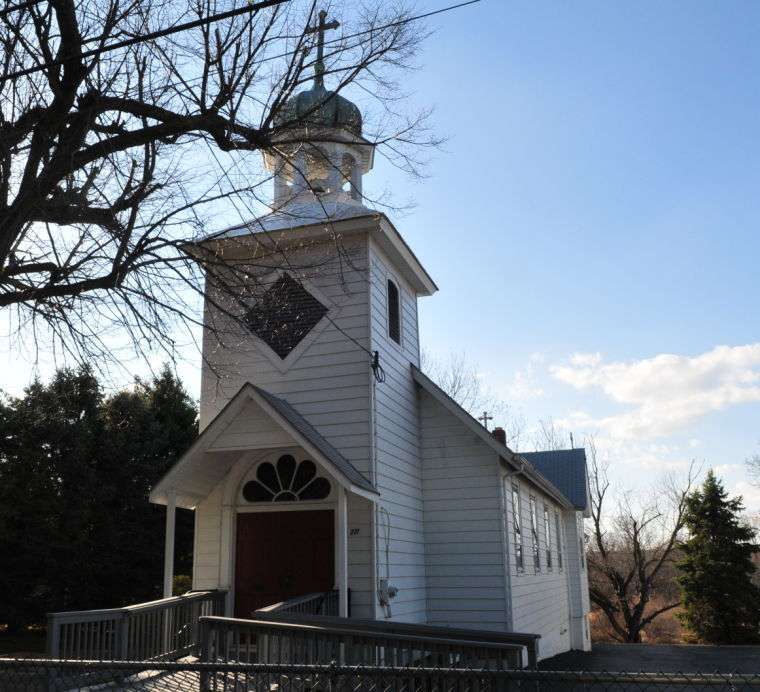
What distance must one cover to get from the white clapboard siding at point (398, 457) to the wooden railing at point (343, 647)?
366cm

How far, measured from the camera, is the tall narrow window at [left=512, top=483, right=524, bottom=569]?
1427cm

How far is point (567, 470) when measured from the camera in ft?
88.5

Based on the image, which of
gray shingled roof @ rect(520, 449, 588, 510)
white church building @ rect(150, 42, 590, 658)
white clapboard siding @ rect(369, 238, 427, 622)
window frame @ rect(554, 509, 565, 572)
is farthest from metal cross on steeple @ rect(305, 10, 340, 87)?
gray shingled roof @ rect(520, 449, 588, 510)

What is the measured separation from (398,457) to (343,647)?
504cm

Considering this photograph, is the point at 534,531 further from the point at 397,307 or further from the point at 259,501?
the point at 259,501

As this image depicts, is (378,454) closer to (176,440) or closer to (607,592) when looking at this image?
(176,440)

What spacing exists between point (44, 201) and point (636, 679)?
6.26m

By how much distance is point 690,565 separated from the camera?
28.8 metres

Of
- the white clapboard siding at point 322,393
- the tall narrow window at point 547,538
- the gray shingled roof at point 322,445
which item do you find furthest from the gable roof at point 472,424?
the tall narrow window at point 547,538

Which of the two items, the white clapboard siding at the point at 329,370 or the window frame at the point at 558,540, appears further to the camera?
the window frame at the point at 558,540

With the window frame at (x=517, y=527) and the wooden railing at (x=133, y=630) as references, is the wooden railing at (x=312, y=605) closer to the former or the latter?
the wooden railing at (x=133, y=630)

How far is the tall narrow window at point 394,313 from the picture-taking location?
1388cm

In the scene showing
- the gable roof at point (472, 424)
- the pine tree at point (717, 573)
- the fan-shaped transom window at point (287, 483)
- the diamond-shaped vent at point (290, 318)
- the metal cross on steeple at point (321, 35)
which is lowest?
the pine tree at point (717, 573)

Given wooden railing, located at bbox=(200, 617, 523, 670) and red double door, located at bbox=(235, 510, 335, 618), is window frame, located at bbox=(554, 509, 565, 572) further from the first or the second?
wooden railing, located at bbox=(200, 617, 523, 670)
